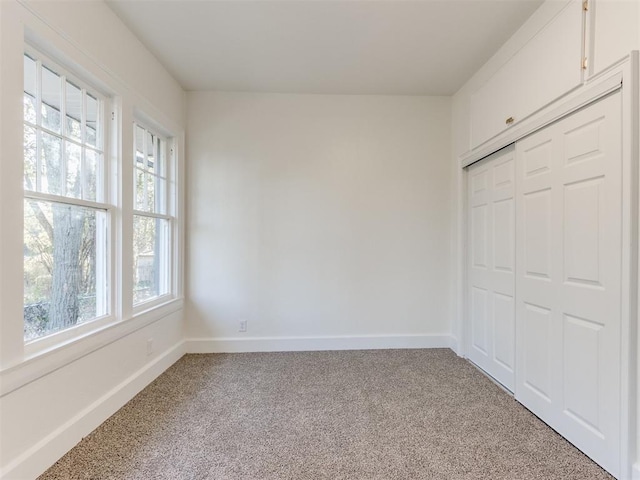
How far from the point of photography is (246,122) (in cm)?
335

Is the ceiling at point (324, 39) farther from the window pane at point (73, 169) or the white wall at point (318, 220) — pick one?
the window pane at point (73, 169)

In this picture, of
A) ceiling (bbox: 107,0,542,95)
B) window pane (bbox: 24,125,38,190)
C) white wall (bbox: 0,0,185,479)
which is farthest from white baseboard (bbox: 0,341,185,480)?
ceiling (bbox: 107,0,542,95)

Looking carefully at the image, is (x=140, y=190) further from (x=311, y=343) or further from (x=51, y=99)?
(x=311, y=343)

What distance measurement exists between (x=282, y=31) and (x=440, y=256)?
2.61 metres

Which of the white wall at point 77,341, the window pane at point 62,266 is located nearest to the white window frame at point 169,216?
the white wall at point 77,341

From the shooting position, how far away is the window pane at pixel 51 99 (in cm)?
175

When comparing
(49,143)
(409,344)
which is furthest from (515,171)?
(49,143)

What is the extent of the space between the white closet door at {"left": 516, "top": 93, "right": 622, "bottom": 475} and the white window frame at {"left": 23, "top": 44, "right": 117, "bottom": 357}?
290 cm

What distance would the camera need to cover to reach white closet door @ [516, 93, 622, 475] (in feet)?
5.24

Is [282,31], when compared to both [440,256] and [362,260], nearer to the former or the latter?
Result: [362,260]

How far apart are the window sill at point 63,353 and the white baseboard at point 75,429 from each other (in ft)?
1.11

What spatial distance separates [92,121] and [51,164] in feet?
1.69

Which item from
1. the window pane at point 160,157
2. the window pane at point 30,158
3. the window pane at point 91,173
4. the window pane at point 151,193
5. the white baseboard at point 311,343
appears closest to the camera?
the window pane at point 30,158

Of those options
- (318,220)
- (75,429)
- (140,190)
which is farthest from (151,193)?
(75,429)
